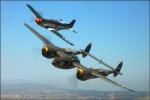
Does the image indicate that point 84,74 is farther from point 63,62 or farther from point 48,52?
point 48,52

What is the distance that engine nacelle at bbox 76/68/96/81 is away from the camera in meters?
65.1

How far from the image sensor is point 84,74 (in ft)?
214

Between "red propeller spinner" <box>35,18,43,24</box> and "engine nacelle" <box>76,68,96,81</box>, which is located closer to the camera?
"engine nacelle" <box>76,68,96,81</box>

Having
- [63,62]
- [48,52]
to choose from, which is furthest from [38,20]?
[63,62]

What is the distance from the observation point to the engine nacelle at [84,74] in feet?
214

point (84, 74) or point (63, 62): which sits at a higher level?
point (63, 62)

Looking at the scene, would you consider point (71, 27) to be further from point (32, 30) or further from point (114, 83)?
point (114, 83)

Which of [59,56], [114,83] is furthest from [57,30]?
[114,83]

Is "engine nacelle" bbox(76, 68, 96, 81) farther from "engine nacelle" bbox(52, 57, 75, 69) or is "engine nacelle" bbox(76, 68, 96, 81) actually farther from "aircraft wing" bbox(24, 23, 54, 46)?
"aircraft wing" bbox(24, 23, 54, 46)

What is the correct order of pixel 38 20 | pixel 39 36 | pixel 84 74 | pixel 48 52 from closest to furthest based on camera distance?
pixel 84 74
pixel 48 52
pixel 39 36
pixel 38 20

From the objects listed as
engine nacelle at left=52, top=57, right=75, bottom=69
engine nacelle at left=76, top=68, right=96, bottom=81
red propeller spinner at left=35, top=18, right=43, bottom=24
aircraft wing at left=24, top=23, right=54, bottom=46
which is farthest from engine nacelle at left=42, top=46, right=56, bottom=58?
red propeller spinner at left=35, top=18, right=43, bottom=24

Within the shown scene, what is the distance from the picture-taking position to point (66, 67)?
6600cm

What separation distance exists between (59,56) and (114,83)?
13897 millimetres

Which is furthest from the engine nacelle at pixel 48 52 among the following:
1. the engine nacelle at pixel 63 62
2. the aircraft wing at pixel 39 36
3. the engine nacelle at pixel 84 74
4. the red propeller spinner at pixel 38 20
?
the red propeller spinner at pixel 38 20
